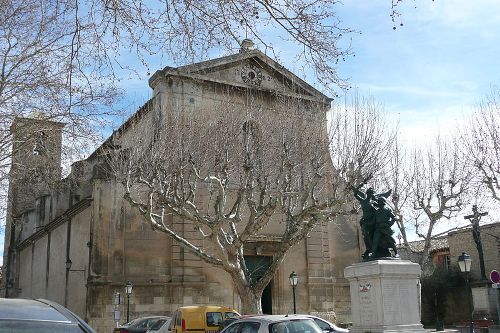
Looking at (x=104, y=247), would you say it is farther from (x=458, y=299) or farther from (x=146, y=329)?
(x=458, y=299)

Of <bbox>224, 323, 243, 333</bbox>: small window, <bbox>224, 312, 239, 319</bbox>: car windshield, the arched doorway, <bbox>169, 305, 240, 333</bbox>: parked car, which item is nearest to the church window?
<bbox>169, 305, 240, 333</bbox>: parked car

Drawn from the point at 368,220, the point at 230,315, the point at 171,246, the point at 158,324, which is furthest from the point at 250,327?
the point at 171,246

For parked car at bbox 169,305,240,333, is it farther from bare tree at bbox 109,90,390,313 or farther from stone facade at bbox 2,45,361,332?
stone facade at bbox 2,45,361,332

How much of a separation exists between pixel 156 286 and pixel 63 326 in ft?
71.1

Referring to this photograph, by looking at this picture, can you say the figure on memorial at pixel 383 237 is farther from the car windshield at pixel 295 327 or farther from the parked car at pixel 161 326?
the parked car at pixel 161 326

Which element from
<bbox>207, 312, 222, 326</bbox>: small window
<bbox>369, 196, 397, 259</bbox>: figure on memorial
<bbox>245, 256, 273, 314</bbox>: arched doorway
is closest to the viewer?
<bbox>369, 196, 397, 259</bbox>: figure on memorial

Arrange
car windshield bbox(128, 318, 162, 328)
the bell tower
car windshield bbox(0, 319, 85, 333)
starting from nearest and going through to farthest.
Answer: car windshield bbox(0, 319, 85, 333) → the bell tower → car windshield bbox(128, 318, 162, 328)

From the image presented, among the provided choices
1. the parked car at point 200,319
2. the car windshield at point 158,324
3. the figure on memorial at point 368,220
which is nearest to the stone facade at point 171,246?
the car windshield at point 158,324

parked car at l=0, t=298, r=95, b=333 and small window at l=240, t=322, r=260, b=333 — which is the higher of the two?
parked car at l=0, t=298, r=95, b=333

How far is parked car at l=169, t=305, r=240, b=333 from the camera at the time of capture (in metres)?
16.6

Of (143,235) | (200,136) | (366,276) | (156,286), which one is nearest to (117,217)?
(143,235)

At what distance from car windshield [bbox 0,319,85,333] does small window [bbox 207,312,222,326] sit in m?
13.6

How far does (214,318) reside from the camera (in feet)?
55.6

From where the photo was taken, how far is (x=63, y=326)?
3.59 metres
